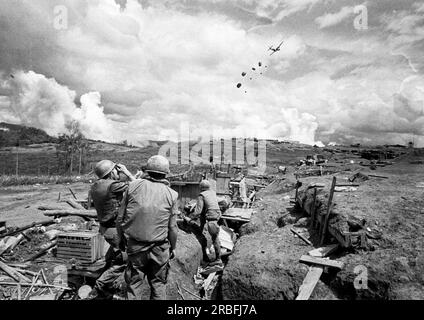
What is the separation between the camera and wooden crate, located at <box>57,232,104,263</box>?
16.7 ft

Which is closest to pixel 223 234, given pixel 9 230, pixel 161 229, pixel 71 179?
pixel 161 229

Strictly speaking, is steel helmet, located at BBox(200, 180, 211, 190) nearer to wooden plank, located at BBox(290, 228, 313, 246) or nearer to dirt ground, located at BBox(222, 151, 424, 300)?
dirt ground, located at BBox(222, 151, 424, 300)

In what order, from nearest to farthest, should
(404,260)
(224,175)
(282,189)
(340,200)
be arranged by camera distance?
(404,260)
(340,200)
(224,175)
(282,189)

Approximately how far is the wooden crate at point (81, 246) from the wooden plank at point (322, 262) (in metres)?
3.77

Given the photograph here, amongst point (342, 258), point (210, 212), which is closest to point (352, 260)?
point (342, 258)

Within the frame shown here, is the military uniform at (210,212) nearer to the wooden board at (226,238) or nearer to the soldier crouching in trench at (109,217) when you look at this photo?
the wooden board at (226,238)

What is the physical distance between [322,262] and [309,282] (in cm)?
51

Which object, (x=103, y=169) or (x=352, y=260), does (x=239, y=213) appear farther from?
(x=103, y=169)

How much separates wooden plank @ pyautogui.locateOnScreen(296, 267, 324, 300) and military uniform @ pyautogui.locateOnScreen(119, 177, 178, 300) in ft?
7.63

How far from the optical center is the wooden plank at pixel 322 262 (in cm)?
482

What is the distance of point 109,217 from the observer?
169 inches

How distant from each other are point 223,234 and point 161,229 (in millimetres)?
4789
